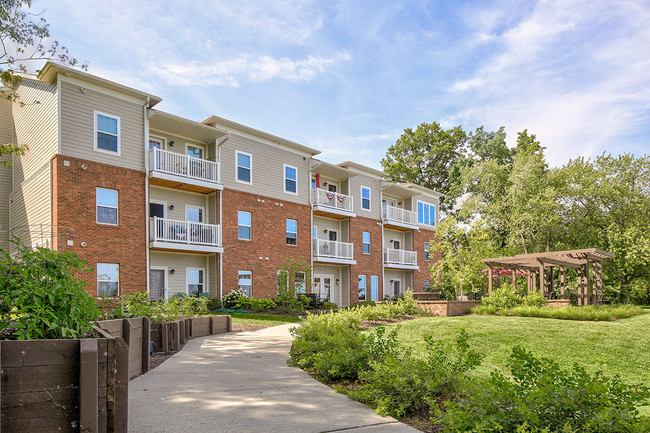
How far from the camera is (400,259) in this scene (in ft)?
99.6

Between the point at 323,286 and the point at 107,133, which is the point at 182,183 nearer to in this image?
the point at 107,133

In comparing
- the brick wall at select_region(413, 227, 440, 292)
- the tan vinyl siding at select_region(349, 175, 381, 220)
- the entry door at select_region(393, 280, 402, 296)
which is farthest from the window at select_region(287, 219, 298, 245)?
the brick wall at select_region(413, 227, 440, 292)

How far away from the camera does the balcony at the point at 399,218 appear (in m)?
30.1

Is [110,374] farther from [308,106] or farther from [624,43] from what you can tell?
[308,106]

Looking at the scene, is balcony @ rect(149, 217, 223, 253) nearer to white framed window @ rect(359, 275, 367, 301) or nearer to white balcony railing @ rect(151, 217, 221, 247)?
white balcony railing @ rect(151, 217, 221, 247)

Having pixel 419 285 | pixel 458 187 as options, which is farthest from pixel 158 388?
pixel 458 187

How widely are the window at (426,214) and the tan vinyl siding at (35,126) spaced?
24.1m

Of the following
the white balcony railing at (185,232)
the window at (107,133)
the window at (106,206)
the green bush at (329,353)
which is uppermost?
the window at (107,133)

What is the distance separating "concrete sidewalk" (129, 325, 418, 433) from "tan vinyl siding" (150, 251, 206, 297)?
11339 millimetres

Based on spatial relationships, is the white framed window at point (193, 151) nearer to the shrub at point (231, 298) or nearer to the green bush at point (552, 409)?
the shrub at point (231, 298)

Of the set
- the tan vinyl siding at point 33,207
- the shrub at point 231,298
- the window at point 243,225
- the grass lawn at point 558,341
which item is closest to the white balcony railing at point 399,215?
the window at point 243,225

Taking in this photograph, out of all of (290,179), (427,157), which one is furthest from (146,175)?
(427,157)

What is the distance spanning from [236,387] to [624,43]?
13069 millimetres

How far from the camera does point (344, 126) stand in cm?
2748
